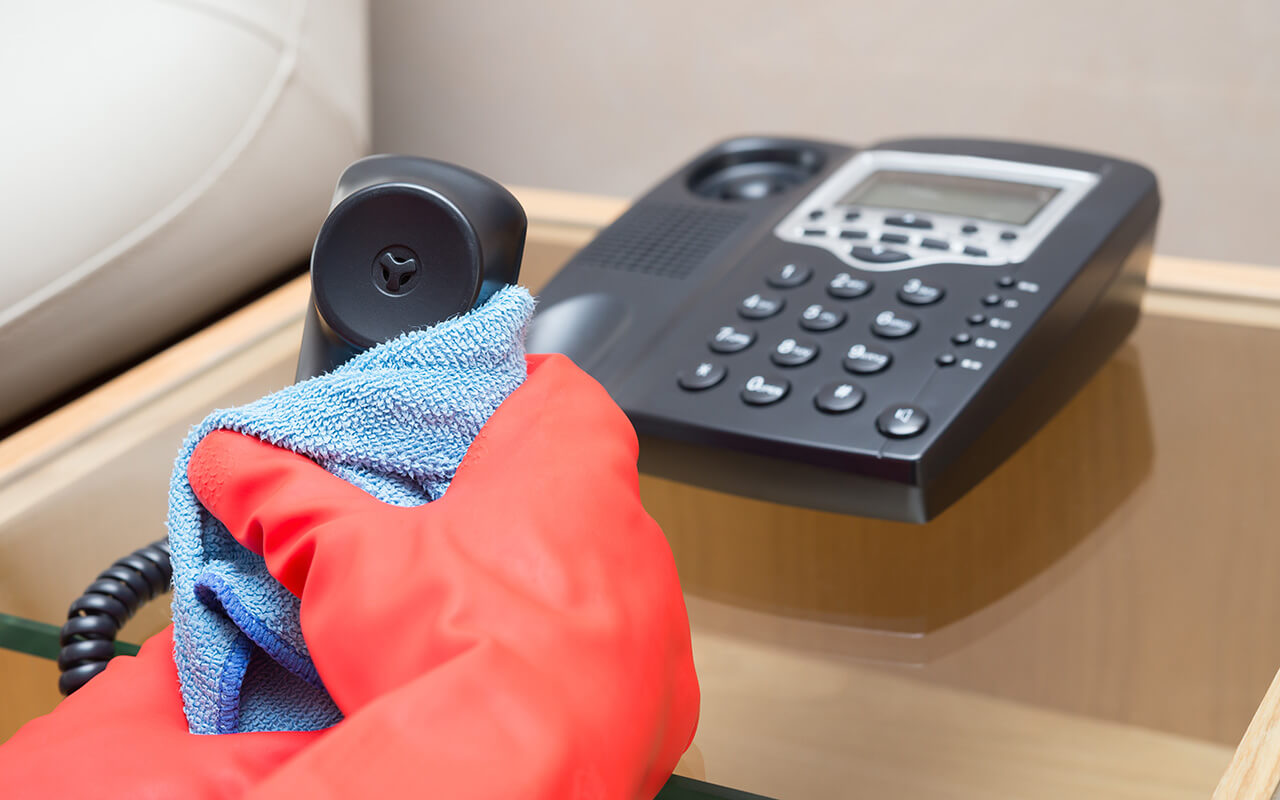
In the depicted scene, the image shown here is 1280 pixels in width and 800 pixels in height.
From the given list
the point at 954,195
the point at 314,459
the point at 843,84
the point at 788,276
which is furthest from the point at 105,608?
the point at 843,84

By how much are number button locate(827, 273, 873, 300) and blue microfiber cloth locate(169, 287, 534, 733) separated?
207mm

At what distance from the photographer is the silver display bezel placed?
1.44 ft

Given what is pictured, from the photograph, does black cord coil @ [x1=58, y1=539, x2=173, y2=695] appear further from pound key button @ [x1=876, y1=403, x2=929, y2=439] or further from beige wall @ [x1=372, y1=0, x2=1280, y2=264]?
beige wall @ [x1=372, y1=0, x2=1280, y2=264]

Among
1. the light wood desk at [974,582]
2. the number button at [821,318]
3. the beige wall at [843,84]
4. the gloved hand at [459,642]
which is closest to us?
the gloved hand at [459,642]

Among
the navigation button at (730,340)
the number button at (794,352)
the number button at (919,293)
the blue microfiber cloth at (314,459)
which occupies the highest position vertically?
the blue microfiber cloth at (314,459)

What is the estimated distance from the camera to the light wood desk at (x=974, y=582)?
299 millimetres

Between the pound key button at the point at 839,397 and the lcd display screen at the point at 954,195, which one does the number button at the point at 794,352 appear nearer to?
the pound key button at the point at 839,397

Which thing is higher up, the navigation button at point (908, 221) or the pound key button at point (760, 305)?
the navigation button at point (908, 221)

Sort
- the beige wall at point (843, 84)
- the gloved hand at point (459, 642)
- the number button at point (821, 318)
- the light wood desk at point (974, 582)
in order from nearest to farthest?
1. the gloved hand at point (459, 642)
2. the light wood desk at point (974, 582)
3. the number button at point (821, 318)
4. the beige wall at point (843, 84)

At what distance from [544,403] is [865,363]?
0.17 meters

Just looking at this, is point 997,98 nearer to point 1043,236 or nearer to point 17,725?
point 1043,236

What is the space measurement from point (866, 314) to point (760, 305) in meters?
0.04

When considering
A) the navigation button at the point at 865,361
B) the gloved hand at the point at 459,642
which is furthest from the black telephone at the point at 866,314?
the gloved hand at the point at 459,642

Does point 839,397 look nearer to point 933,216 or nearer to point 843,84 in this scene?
point 933,216
